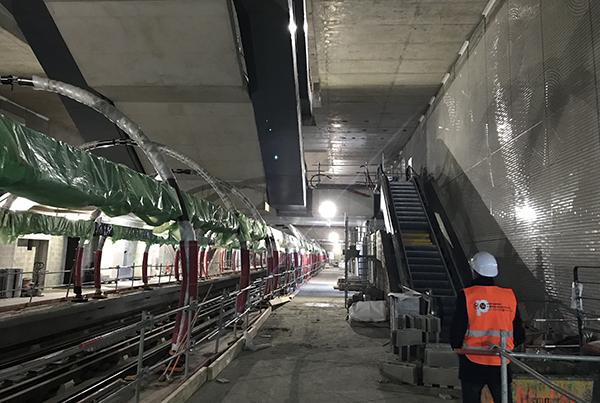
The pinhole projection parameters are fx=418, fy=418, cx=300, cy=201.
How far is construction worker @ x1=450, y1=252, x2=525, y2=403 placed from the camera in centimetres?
356

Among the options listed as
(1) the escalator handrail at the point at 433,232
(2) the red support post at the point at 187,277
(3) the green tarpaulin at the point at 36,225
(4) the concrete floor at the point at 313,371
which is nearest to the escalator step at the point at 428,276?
(1) the escalator handrail at the point at 433,232

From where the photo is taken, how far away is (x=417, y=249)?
1157cm

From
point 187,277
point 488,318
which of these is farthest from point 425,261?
point 488,318

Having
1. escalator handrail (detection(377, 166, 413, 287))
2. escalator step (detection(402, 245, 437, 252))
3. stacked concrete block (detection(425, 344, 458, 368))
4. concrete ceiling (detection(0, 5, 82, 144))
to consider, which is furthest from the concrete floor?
concrete ceiling (detection(0, 5, 82, 144))

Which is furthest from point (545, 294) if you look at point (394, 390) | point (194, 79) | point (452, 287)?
point (194, 79)

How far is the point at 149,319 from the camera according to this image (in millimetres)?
4676

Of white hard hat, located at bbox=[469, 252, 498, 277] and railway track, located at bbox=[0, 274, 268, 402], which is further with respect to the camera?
railway track, located at bbox=[0, 274, 268, 402]

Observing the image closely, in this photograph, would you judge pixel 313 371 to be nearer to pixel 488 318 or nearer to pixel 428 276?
pixel 488 318

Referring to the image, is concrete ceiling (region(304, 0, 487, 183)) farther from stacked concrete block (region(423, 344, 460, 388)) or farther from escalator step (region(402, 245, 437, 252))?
stacked concrete block (region(423, 344, 460, 388))

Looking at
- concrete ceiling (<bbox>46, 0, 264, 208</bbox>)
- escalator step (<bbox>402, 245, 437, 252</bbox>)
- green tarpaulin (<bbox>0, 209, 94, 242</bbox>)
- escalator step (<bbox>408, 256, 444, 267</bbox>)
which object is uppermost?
concrete ceiling (<bbox>46, 0, 264, 208</bbox>)

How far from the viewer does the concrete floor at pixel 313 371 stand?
5.45 meters

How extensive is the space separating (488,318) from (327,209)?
17602 millimetres

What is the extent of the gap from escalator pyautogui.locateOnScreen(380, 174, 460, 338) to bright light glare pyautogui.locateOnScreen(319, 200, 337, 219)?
19.5 ft

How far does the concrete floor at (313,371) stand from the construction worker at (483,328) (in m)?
1.94
